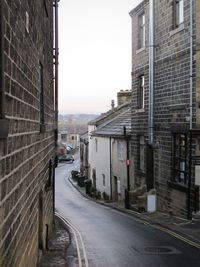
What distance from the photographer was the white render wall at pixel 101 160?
39.7m

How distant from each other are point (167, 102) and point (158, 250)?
949 centimetres

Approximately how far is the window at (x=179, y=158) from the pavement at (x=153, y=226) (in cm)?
180

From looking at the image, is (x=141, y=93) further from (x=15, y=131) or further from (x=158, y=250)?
(x=15, y=131)

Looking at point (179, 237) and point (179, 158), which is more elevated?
point (179, 158)

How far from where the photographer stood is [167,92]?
23672 mm

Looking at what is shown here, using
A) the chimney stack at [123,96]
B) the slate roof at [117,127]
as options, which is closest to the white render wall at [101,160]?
the slate roof at [117,127]

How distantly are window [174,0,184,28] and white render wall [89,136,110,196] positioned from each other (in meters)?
17.5

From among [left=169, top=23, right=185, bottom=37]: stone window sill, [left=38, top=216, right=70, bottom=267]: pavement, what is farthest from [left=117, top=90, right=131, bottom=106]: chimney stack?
[left=38, top=216, right=70, bottom=267]: pavement

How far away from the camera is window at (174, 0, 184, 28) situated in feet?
71.6

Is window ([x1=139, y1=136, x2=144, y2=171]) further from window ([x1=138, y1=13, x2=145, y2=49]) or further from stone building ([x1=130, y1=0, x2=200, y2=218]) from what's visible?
window ([x1=138, y1=13, x2=145, y2=49])

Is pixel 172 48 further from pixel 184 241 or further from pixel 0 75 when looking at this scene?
pixel 0 75

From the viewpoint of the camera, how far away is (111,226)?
2139 centimetres

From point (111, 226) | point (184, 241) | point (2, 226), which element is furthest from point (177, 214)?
point (2, 226)

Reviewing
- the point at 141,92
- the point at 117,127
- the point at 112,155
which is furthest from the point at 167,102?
the point at 112,155
